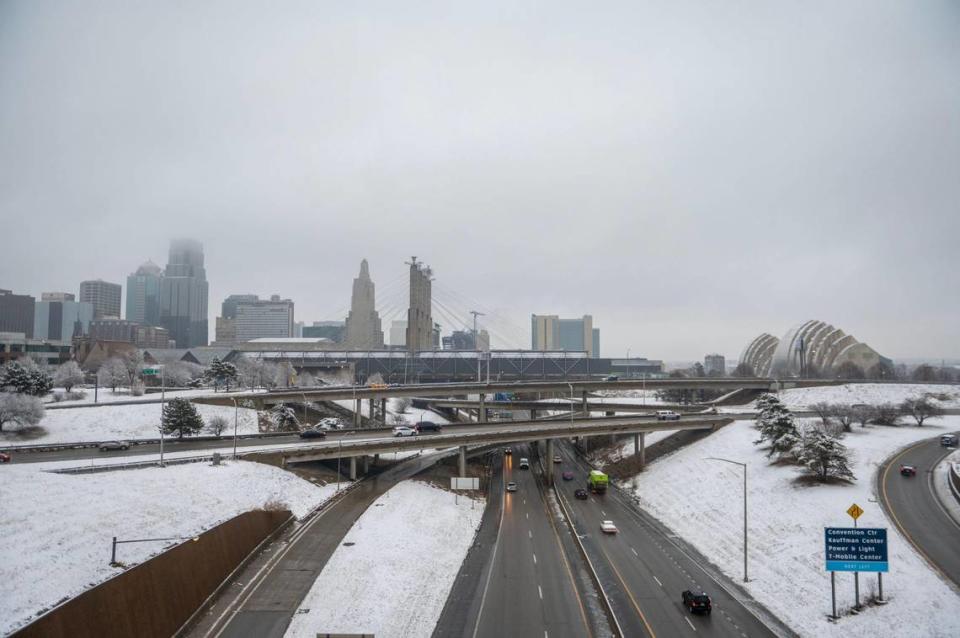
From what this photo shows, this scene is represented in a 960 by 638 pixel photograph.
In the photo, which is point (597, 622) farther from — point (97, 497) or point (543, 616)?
point (97, 497)

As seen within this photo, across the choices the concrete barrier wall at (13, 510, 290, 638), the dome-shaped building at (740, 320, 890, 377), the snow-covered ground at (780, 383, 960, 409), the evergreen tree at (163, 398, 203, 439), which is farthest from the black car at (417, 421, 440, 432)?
the dome-shaped building at (740, 320, 890, 377)

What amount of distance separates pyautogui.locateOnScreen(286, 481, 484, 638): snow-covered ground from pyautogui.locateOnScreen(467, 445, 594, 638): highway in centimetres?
291

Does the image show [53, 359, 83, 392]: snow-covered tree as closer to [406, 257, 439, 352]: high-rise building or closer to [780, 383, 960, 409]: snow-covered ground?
[406, 257, 439, 352]: high-rise building

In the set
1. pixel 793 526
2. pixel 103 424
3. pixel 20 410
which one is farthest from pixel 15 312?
pixel 793 526

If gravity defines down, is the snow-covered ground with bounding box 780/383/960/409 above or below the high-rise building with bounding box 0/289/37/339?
below

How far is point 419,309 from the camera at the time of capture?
16250cm

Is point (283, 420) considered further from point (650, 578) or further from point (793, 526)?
point (793, 526)

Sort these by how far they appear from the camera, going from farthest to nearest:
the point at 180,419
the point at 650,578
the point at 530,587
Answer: the point at 180,419 < the point at 650,578 < the point at 530,587

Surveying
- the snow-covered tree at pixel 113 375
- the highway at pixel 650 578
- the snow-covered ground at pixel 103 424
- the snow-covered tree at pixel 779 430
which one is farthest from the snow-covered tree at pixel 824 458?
the snow-covered tree at pixel 113 375

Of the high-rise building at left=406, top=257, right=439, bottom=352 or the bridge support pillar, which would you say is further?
the high-rise building at left=406, top=257, right=439, bottom=352

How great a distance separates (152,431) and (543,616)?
183 ft

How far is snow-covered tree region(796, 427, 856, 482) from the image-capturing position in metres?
49.6

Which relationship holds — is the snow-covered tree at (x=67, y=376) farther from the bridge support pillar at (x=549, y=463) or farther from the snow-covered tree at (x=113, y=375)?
the bridge support pillar at (x=549, y=463)

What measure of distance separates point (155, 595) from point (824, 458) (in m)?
50.2
